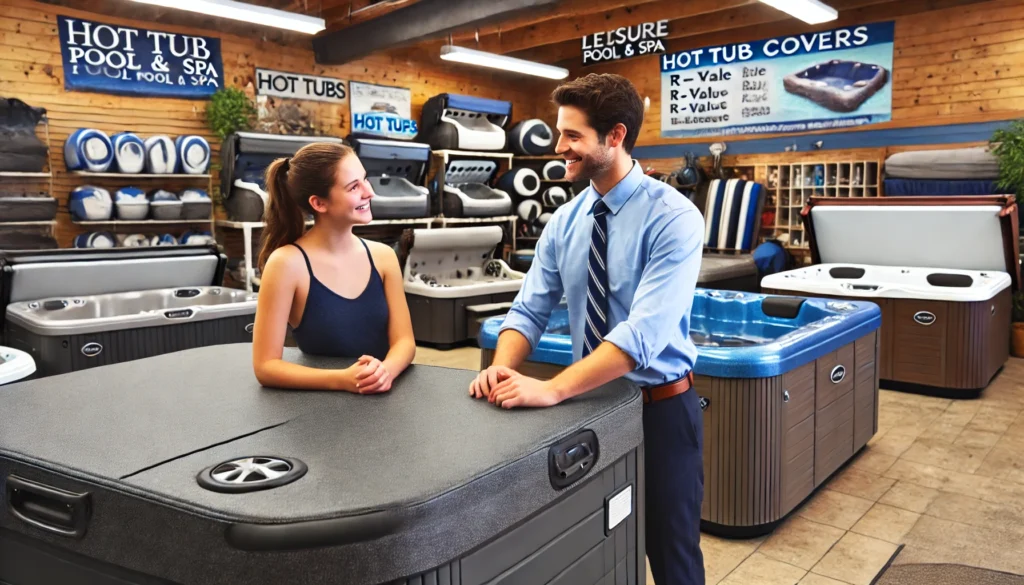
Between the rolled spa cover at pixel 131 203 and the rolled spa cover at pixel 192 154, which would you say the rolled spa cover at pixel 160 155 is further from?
the rolled spa cover at pixel 131 203

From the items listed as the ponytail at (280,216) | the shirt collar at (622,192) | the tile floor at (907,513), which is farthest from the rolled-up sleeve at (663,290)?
the tile floor at (907,513)

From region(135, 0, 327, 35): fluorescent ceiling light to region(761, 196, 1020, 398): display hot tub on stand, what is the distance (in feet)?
14.4

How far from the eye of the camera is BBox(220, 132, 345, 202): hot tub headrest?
24.3 feet

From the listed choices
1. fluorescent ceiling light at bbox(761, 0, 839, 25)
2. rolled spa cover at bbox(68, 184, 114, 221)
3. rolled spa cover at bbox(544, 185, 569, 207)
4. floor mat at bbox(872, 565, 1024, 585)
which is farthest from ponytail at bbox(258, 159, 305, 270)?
rolled spa cover at bbox(544, 185, 569, 207)

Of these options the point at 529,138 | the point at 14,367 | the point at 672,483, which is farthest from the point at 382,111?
the point at 672,483

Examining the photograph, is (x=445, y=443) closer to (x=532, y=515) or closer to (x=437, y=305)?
(x=532, y=515)

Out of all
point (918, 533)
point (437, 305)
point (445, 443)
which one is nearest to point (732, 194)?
point (437, 305)

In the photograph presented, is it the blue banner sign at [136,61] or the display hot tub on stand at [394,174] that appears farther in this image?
the display hot tub on stand at [394,174]

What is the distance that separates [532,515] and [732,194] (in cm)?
806

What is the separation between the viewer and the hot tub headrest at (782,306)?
185 inches

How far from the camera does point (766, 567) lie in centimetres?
308

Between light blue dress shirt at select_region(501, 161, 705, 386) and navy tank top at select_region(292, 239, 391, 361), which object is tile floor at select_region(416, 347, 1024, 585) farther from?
navy tank top at select_region(292, 239, 391, 361)

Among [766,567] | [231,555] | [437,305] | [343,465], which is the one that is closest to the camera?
[231,555]

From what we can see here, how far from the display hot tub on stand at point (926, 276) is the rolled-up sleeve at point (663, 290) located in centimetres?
415
